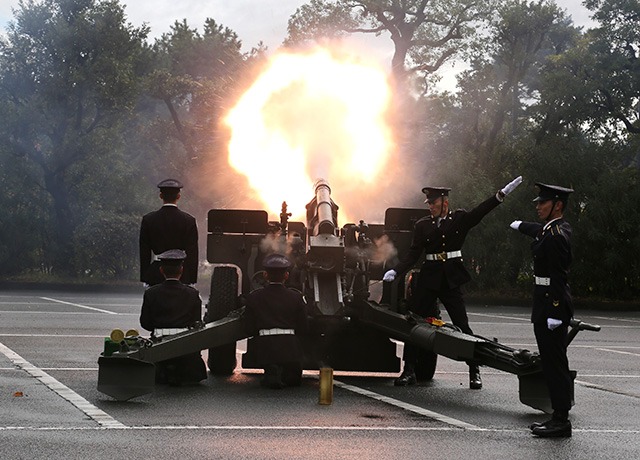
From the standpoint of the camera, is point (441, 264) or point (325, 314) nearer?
point (325, 314)

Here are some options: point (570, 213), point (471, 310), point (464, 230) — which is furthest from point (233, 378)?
point (570, 213)

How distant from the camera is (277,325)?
1363 cm

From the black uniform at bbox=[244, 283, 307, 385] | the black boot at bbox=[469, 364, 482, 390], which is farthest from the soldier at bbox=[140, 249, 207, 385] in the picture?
the black boot at bbox=[469, 364, 482, 390]

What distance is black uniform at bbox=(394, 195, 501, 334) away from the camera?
14.5 m

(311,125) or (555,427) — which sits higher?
(311,125)

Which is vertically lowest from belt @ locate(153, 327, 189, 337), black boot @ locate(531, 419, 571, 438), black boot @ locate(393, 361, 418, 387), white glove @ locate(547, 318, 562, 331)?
black boot @ locate(531, 419, 571, 438)

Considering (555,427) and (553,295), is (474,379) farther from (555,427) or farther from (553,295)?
(555,427)

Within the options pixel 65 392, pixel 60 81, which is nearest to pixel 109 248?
pixel 60 81

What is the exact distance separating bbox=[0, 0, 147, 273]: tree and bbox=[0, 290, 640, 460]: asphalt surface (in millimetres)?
26137

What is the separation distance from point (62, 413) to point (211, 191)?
3798cm

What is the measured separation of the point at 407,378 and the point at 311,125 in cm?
565

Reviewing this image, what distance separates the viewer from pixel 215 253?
15773mm

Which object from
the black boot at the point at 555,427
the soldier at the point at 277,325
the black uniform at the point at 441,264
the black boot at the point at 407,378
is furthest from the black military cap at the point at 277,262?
the black boot at the point at 555,427

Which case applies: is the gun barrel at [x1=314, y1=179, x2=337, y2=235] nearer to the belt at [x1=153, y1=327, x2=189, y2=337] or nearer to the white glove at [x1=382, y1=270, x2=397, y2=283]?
the white glove at [x1=382, y1=270, x2=397, y2=283]
